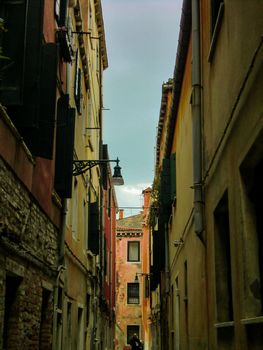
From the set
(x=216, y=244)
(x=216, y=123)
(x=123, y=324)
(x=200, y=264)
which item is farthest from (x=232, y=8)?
(x=123, y=324)

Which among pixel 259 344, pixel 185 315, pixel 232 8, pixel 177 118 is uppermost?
pixel 177 118

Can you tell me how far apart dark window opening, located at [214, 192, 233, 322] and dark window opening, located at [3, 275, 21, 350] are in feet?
8.44

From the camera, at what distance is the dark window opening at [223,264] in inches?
273

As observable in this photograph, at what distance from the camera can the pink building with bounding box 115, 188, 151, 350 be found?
4344 cm

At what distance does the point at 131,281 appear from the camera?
1823 inches

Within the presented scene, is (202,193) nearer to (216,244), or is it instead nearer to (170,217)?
(216,244)

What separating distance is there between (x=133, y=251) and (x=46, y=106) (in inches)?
1586

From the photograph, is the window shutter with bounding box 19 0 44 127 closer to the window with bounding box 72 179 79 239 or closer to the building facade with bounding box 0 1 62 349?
the building facade with bounding box 0 1 62 349

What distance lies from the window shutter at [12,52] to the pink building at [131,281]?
35.6m

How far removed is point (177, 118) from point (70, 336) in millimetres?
5448

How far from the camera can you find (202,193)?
837 cm

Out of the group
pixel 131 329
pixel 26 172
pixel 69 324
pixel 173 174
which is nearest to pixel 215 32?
pixel 26 172

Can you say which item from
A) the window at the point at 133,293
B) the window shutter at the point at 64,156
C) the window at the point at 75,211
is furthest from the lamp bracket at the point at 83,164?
the window at the point at 133,293

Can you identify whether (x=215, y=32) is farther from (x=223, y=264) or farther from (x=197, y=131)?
(x=223, y=264)
